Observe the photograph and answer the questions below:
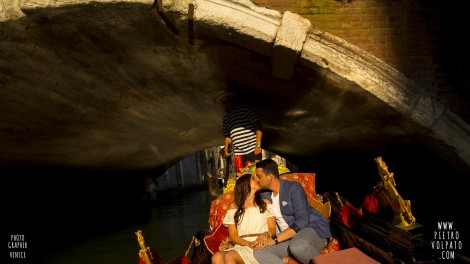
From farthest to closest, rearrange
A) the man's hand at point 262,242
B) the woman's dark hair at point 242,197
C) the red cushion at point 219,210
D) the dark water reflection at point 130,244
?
the dark water reflection at point 130,244 < the red cushion at point 219,210 < the woman's dark hair at point 242,197 < the man's hand at point 262,242

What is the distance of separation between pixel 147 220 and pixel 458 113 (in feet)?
22.8

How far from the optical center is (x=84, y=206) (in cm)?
938

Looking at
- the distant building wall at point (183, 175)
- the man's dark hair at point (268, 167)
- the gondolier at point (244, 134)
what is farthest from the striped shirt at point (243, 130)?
the distant building wall at point (183, 175)

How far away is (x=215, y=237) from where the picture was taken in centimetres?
284

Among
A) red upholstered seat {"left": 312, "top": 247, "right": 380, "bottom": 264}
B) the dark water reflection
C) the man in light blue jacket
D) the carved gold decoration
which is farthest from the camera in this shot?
the dark water reflection

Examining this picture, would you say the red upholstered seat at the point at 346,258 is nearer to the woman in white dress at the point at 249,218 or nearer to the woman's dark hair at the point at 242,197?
the woman in white dress at the point at 249,218

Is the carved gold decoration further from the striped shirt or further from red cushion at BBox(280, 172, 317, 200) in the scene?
the striped shirt

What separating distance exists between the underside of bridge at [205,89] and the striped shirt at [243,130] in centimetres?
40

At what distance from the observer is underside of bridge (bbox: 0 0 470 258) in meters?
3.06

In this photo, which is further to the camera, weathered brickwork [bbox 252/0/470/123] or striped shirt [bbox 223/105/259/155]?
striped shirt [bbox 223/105/259/155]

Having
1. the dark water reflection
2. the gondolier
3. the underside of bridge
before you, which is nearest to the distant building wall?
the dark water reflection

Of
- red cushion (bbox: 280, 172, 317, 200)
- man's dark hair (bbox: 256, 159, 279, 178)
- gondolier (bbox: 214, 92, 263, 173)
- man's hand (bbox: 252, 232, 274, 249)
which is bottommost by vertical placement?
man's hand (bbox: 252, 232, 274, 249)

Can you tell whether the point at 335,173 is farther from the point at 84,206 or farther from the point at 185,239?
the point at 84,206

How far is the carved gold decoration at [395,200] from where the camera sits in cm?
219
